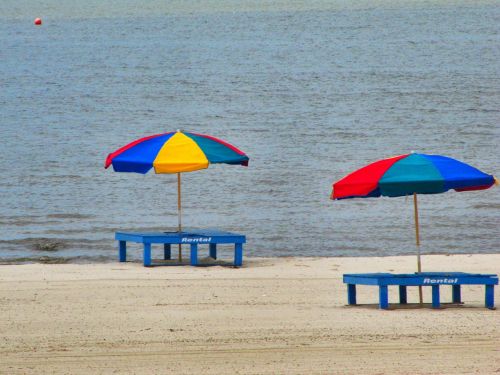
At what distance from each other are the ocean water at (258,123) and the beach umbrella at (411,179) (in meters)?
5.74

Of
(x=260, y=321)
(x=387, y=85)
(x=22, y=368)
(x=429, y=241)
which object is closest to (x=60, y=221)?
(x=429, y=241)

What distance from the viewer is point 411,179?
12.3 m

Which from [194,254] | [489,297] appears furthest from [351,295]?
[194,254]

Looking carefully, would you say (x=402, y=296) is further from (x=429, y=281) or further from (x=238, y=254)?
(x=238, y=254)

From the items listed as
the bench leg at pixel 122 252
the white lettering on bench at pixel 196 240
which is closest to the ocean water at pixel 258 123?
the bench leg at pixel 122 252

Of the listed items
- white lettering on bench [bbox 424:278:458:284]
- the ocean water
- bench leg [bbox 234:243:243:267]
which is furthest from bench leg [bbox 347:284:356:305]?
the ocean water

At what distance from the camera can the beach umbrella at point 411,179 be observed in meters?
12.3

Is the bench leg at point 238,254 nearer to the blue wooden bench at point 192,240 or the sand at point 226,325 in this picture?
the blue wooden bench at point 192,240

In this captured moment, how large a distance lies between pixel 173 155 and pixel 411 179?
408cm

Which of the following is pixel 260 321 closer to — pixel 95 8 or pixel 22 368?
pixel 22 368

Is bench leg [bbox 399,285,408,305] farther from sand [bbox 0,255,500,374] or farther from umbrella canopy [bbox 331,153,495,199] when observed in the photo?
umbrella canopy [bbox 331,153,495,199]

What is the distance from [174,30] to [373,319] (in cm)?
7186

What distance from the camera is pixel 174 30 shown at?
3253 inches

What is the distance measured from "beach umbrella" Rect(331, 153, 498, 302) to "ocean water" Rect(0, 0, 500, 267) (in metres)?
5.74
